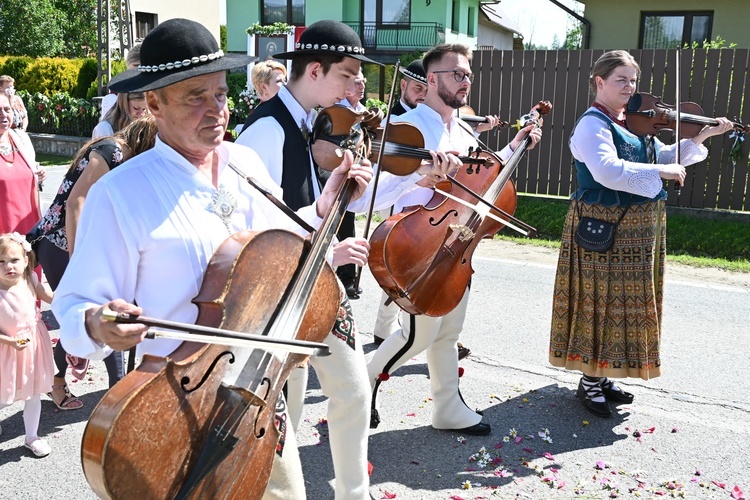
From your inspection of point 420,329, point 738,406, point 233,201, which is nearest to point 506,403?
point 420,329

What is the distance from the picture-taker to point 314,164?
294 cm

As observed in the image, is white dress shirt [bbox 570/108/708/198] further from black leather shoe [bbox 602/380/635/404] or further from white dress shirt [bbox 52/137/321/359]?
white dress shirt [bbox 52/137/321/359]

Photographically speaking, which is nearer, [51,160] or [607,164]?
[607,164]

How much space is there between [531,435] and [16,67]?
2223 centimetres

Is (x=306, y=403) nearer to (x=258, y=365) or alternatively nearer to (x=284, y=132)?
(x=284, y=132)

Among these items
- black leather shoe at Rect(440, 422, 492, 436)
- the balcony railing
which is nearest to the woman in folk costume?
black leather shoe at Rect(440, 422, 492, 436)

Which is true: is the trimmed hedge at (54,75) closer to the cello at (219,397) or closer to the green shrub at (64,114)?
the green shrub at (64,114)

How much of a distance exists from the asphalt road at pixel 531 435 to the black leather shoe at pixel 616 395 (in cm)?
6

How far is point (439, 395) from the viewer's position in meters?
3.75

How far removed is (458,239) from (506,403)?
1.28 metres

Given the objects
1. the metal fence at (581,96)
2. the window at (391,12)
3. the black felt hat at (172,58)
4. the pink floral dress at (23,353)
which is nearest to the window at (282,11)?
the window at (391,12)

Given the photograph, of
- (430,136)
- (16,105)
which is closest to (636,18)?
(16,105)

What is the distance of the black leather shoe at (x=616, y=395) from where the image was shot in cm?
412

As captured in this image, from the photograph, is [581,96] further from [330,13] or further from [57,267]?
[330,13]
